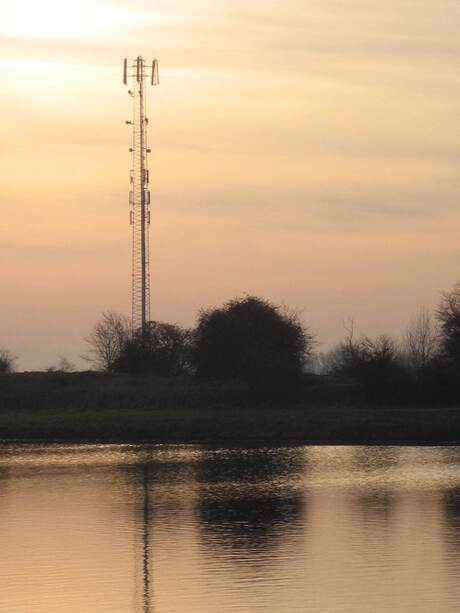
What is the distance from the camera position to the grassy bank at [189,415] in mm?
56562

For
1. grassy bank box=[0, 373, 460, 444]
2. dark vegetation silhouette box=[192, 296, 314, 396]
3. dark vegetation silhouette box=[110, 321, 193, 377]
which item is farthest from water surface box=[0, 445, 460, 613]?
dark vegetation silhouette box=[110, 321, 193, 377]

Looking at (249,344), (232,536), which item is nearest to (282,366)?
(249,344)

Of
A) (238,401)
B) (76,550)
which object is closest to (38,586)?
(76,550)

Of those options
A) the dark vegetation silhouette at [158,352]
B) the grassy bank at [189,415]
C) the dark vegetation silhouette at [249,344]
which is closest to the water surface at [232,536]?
the grassy bank at [189,415]

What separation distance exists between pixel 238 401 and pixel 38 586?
45.9 metres

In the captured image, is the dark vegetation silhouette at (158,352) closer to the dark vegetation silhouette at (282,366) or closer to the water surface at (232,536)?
the dark vegetation silhouette at (282,366)

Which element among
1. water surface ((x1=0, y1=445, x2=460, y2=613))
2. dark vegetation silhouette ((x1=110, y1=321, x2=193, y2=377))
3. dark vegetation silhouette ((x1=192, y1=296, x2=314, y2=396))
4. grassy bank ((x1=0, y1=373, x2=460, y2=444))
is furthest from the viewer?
dark vegetation silhouette ((x1=110, y1=321, x2=193, y2=377))

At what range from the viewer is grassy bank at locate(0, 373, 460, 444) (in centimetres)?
5656

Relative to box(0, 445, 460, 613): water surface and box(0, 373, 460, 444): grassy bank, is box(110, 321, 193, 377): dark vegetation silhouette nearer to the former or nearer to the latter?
box(0, 373, 460, 444): grassy bank

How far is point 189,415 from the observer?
205ft

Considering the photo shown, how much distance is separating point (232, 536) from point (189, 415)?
35564mm

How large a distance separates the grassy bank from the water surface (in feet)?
35.5

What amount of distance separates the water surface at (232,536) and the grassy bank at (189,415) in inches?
426

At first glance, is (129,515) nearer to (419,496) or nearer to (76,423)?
(419,496)
